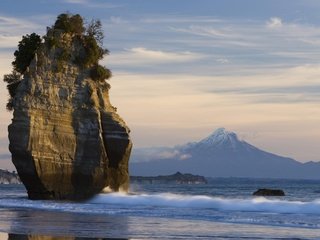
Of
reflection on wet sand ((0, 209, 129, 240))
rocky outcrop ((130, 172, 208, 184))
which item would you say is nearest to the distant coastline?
rocky outcrop ((130, 172, 208, 184))

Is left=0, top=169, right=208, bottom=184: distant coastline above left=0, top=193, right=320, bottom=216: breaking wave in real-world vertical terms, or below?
above

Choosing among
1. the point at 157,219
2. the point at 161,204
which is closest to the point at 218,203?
the point at 161,204

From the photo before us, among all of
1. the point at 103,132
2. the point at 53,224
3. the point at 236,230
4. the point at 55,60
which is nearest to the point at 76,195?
the point at 103,132

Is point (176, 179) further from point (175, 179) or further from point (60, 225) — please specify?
point (60, 225)

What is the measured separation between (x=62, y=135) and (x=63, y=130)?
0.33 meters

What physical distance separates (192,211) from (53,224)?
1187cm

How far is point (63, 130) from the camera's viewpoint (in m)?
52.8

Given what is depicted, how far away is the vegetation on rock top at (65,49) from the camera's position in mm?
54938

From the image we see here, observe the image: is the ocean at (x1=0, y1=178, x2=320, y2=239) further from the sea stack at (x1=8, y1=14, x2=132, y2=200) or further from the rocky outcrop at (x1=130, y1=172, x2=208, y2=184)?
the rocky outcrop at (x1=130, y1=172, x2=208, y2=184)

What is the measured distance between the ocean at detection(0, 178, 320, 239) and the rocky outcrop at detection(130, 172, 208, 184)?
421 ft

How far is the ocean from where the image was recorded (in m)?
29.1

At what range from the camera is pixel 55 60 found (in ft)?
179

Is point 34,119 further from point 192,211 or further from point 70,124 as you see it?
point 192,211

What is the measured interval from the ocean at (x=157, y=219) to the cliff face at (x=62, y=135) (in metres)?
1.63
